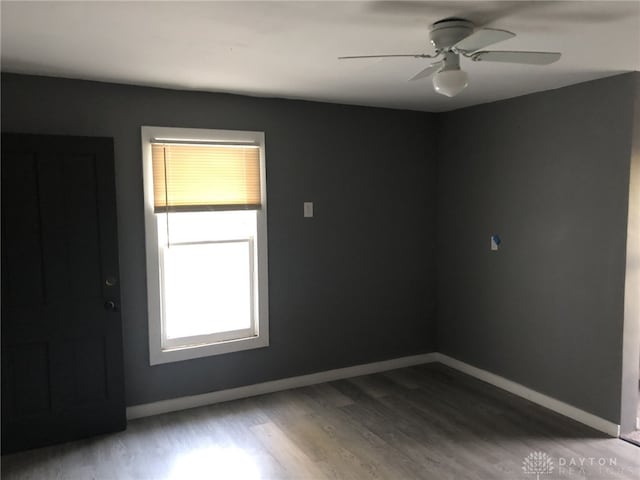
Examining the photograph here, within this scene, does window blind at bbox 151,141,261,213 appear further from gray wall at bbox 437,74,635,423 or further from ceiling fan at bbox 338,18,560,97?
ceiling fan at bbox 338,18,560,97

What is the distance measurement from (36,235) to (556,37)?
9.99 feet

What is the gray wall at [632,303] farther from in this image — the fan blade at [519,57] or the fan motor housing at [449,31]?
the fan motor housing at [449,31]

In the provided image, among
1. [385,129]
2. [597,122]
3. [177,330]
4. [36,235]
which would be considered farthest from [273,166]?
[597,122]

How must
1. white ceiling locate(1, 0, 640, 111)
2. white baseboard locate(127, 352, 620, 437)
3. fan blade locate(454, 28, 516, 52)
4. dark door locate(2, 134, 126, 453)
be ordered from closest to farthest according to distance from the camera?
fan blade locate(454, 28, 516, 52) → white ceiling locate(1, 0, 640, 111) → dark door locate(2, 134, 126, 453) → white baseboard locate(127, 352, 620, 437)

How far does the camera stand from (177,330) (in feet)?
12.5

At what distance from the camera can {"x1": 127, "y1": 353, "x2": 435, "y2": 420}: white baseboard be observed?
3699mm

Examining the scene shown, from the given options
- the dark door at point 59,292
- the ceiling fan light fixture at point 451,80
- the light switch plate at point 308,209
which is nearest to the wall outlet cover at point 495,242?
the light switch plate at point 308,209

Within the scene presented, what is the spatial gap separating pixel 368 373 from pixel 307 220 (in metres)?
1.44

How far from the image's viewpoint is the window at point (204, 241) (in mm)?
3621

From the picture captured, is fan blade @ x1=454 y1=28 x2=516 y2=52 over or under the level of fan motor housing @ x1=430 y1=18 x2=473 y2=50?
under

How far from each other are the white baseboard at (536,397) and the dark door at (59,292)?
9.13 ft

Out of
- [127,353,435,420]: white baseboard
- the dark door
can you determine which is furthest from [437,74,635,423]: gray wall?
the dark door

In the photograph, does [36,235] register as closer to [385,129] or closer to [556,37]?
[385,129]

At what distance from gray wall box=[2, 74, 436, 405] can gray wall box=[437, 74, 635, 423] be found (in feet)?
1.00
